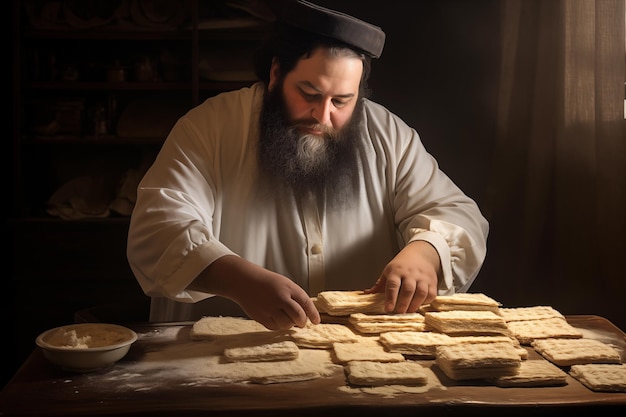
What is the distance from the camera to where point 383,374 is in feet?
5.73

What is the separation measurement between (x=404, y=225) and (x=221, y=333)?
1.09m

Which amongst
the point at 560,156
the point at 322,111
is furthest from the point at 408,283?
the point at 560,156

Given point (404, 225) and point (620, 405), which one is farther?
point (404, 225)

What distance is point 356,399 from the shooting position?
5.38ft

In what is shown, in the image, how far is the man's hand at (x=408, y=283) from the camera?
88.0 inches

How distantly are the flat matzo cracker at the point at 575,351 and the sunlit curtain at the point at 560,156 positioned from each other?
1.18m

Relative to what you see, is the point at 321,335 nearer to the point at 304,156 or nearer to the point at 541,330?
the point at 541,330

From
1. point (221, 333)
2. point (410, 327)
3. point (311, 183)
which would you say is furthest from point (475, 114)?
point (221, 333)

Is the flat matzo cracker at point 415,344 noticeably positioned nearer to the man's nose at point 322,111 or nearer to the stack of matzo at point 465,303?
the stack of matzo at point 465,303

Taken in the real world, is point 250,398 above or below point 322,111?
below

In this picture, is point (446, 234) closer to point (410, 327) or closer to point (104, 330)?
point (410, 327)

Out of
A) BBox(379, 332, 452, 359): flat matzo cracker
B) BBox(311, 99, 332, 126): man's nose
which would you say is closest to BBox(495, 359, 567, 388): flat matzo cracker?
BBox(379, 332, 452, 359): flat matzo cracker

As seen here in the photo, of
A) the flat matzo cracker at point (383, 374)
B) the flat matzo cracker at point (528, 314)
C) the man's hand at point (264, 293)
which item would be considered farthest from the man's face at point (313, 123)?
the flat matzo cracker at point (383, 374)

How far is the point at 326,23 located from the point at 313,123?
1.23 ft
